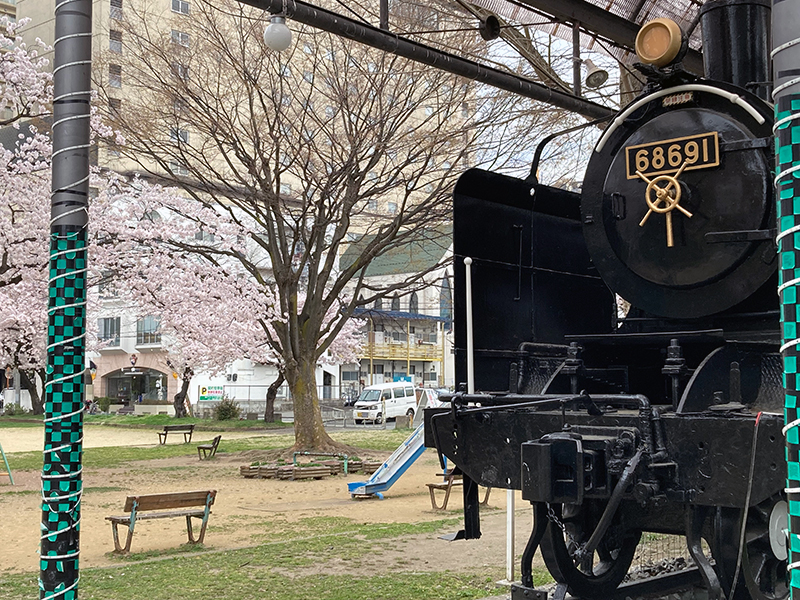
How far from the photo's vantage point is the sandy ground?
370 inches

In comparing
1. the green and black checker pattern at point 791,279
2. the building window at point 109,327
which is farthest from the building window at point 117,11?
the building window at point 109,327

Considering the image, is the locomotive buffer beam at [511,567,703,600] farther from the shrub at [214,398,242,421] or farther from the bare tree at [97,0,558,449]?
the shrub at [214,398,242,421]

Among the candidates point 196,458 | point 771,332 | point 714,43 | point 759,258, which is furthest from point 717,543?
point 196,458

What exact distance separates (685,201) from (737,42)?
1.13m

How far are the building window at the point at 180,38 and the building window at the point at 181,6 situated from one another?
431 millimetres

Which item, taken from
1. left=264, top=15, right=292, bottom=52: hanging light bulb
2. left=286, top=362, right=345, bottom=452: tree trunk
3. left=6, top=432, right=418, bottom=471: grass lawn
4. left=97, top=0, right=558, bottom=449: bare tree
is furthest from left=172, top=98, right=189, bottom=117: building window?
left=264, top=15, right=292, bottom=52: hanging light bulb

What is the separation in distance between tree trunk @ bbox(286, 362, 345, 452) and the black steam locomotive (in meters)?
14.4

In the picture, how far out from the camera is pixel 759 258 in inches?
177

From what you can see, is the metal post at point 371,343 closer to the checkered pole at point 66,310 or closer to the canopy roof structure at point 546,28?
the canopy roof structure at point 546,28

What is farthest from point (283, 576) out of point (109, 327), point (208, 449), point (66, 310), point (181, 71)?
point (109, 327)

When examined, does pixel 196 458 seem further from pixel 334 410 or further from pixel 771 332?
pixel 334 410

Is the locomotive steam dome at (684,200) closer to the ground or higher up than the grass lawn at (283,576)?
higher up

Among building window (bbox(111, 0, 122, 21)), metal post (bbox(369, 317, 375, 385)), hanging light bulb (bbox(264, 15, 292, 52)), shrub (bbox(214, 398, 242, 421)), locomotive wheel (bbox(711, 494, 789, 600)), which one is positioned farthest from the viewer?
metal post (bbox(369, 317, 375, 385))

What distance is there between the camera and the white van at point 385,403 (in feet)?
124
